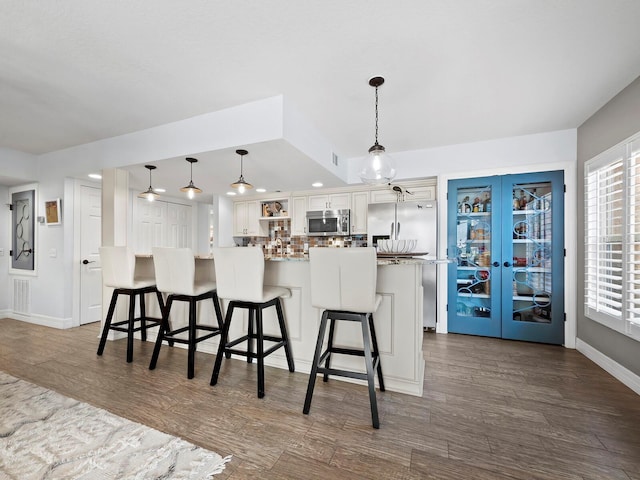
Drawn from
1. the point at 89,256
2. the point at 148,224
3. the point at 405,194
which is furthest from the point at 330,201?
the point at 89,256

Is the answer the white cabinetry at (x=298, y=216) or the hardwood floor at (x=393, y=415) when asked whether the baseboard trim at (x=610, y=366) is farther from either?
the white cabinetry at (x=298, y=216)

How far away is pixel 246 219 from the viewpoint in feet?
17.9

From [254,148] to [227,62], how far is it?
0.80m

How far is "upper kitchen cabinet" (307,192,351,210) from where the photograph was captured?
15.2 feet

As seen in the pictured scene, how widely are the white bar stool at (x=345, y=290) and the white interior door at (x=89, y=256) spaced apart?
3853 millimetres

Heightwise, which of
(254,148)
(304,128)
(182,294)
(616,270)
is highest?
(304,128)

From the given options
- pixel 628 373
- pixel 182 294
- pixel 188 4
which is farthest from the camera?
pixel 182 294

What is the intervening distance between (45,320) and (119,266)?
231cm

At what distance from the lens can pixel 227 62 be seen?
207cm

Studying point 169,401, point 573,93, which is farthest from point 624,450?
point 169,401

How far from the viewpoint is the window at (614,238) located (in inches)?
90.8

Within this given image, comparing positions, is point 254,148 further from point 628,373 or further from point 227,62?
point 628,373

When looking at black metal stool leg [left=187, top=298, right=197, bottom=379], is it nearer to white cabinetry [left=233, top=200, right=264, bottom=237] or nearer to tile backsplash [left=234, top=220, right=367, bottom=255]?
tile backsplash [left=234, top=220, right=367, bottom=255]

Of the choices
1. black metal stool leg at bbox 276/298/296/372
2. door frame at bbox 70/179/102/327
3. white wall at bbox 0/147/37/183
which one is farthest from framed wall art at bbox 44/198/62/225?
black metal stool leg at bbox 276/298/296/372
